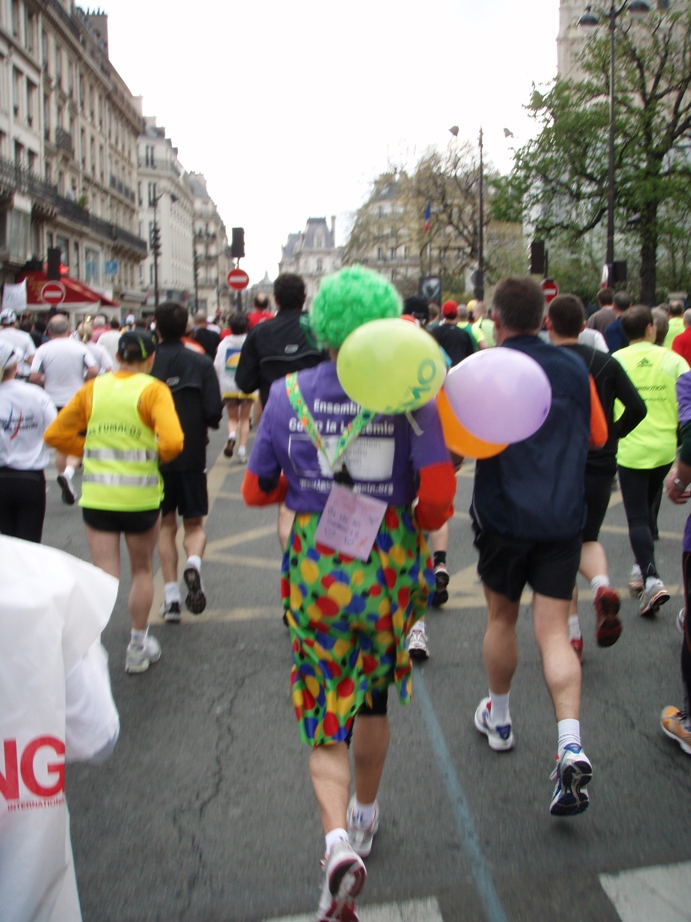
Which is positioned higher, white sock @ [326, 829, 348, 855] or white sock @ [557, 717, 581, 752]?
white sock @ [557, 717, 581, 752]

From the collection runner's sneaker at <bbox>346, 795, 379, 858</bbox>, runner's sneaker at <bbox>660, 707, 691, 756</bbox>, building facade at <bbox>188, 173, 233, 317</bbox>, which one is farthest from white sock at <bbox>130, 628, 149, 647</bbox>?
building facade at <bbox>188, 173, 233, 317</bbox>

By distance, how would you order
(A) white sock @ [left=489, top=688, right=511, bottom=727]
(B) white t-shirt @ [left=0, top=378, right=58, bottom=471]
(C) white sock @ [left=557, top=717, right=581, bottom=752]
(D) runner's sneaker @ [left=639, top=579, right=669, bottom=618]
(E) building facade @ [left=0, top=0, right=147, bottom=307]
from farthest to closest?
(E) building facade @ [left=0, top=0, right=147, bottom=307] < (D) runner's sneaker @ [left=639, top=579, right=669, bottom=618] < (B) white t-shirt @ [left=0, top=378, right=58, bottom=471] < (A) white sock @ [left=489, top=688, right=511, bottom=727] < (C) white sock @ [left=557, top=717, right=581, bottom=752]

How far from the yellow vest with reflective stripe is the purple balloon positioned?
2219mm

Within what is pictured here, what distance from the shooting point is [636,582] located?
6094 millimetres

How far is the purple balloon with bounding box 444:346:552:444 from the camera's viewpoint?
9.05 ft

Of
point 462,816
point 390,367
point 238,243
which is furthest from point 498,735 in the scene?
point 238,243

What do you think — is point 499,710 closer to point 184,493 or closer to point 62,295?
point 184,493

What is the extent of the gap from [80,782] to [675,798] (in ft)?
7.78

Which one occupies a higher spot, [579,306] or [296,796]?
[579,306]

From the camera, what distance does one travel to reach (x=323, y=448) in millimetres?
2656

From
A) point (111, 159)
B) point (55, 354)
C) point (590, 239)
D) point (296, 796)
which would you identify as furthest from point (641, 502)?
point (111, 159)

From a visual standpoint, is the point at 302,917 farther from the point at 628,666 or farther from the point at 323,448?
the point at 628,666

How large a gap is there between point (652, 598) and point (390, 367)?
375cm

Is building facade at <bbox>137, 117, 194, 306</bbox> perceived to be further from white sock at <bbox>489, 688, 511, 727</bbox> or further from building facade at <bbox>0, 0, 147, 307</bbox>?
white sock at <bbox>489, 688, 511, 727</bbox>
